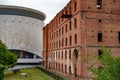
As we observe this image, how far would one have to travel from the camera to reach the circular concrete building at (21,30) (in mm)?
78750

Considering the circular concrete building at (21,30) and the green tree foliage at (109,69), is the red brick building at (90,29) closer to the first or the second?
the green tree foliage at (109,69)

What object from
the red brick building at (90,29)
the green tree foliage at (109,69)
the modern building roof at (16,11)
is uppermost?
the modern building roof at (16,11)

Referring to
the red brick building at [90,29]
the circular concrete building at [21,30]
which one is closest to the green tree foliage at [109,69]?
→ the red brick building at [90,29]

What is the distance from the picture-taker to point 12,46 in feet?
264

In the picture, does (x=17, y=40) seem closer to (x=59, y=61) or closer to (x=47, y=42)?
(x=47, y=42)

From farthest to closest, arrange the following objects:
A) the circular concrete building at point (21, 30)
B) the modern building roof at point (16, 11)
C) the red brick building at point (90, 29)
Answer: the circular concrete building at point (21, 30), the modern building roof at point (16, 11), the red brick building at point (90, 29)

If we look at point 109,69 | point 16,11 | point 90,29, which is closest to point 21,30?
point 16,11

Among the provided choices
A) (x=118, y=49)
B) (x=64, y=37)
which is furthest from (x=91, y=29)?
(x=64, y=37)

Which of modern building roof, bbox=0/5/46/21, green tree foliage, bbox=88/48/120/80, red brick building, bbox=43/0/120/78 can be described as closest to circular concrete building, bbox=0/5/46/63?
modern building roof, bbox=0/5/46/21

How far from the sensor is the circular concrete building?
258 feet

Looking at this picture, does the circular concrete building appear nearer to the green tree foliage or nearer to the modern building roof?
the modern building roof

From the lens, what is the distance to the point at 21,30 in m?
80.9

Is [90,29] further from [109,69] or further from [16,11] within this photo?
[16,11]

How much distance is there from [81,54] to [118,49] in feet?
17.9
